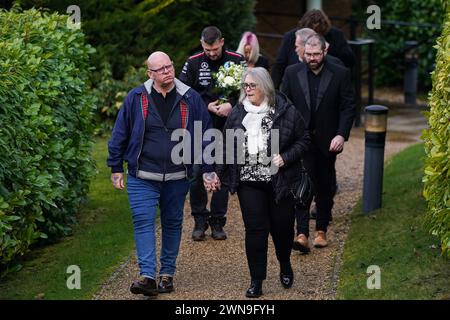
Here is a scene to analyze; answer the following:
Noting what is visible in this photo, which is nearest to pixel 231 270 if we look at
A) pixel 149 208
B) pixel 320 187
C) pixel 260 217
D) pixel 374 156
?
pixel 260 217

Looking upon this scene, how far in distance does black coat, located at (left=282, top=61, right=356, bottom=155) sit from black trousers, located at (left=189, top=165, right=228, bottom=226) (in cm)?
105

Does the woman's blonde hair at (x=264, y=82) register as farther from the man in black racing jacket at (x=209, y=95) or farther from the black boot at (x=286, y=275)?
the man in black racing jacket at (x=209, y=95)

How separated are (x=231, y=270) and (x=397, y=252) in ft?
4.65

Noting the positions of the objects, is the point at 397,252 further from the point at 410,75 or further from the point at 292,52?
the point at 410,75

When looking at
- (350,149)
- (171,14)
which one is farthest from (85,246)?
(171,14)

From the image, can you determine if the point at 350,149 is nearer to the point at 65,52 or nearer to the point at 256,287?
the point at 65,52

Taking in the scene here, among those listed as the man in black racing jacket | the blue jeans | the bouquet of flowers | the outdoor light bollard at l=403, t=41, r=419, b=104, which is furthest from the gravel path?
the outdoor light bollard at l=403, t=41, r=419, b=104

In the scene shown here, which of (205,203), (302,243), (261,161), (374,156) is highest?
(261,161)

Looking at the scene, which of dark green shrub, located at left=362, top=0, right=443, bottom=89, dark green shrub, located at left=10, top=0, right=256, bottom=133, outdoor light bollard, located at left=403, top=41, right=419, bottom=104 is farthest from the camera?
dark green shrub, located at left=362, top=0, right=443, bottom=89

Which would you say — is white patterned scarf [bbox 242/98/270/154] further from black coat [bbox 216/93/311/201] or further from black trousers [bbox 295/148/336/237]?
black trousers [bbox 295/148/336/237]

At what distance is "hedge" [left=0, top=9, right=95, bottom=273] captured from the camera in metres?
8.08

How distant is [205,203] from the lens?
9.80 meters

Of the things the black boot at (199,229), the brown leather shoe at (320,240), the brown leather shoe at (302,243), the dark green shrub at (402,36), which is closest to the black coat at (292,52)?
the black boot at (199,229)

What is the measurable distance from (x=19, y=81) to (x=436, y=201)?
3.45 metres
